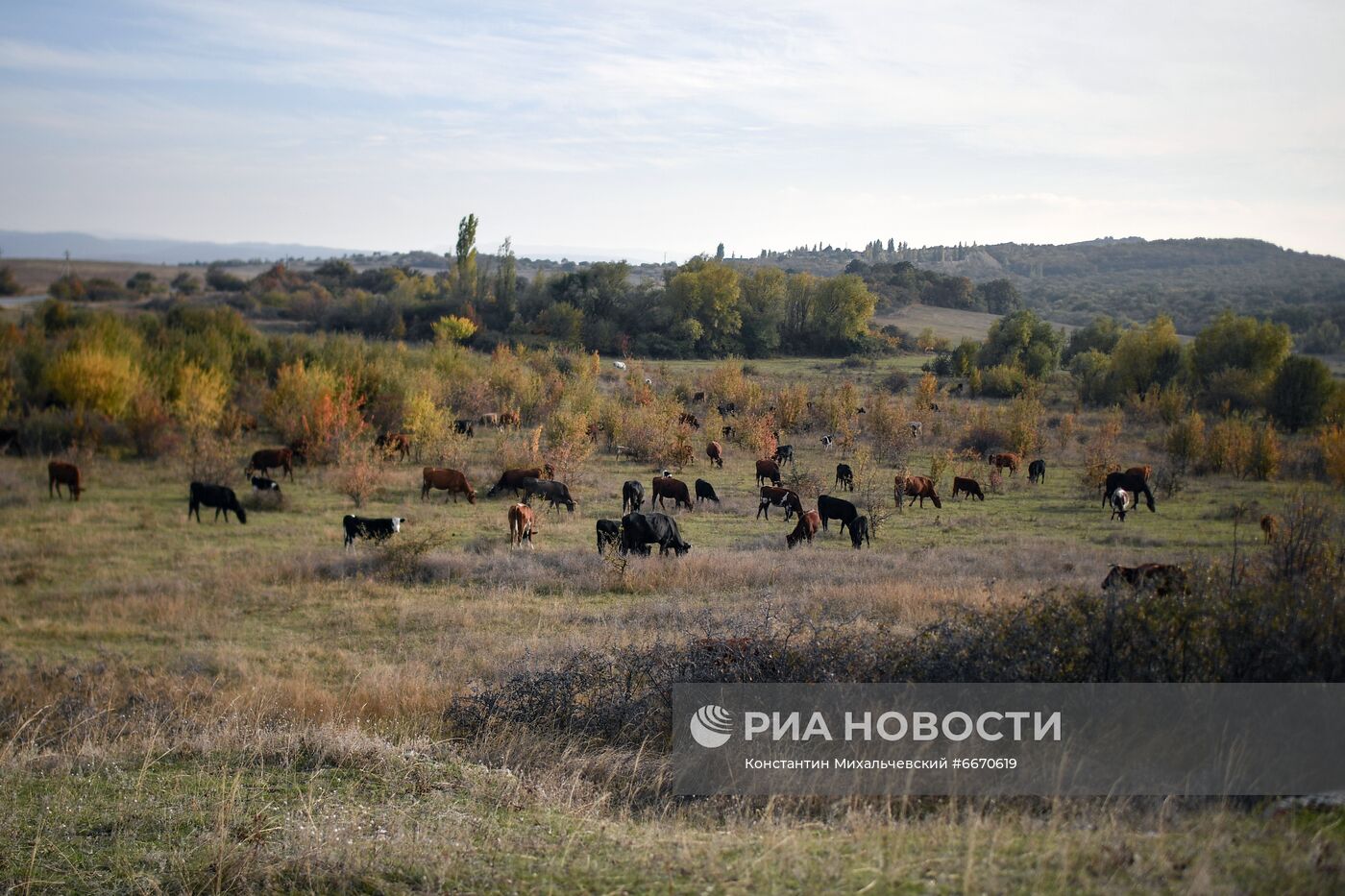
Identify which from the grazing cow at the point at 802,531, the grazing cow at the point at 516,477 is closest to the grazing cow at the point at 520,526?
the grazing cow at the point at 516,477

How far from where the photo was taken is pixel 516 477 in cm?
2223

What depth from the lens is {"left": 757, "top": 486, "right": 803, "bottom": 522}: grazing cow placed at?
19.7 meters

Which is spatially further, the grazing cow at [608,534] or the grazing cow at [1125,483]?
the grazing cow at [1125,483]

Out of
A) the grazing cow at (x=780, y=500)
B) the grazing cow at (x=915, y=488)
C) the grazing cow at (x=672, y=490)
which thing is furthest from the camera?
the grazing cow at (x=915, y=488)

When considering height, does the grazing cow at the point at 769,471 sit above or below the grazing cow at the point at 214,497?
above

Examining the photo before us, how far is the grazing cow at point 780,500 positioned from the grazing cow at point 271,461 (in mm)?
12973

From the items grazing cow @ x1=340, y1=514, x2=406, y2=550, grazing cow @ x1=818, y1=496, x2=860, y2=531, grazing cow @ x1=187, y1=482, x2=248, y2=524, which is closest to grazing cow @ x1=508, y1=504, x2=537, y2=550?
grazing cow @ x1=340, y1=514, x2=406, y2=550

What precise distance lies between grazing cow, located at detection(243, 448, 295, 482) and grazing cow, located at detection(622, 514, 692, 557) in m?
12.1

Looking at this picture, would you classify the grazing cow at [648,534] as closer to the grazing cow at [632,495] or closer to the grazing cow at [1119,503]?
the grazing cow at [632,495]

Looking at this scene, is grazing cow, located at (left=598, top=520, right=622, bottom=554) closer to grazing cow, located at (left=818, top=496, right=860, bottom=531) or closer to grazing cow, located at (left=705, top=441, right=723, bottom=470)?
grazing cow, located at (left=818, top=496, right=860, bottom=531)

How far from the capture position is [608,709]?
684 centimetres

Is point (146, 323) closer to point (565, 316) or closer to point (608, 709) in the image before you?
point (565, 316)

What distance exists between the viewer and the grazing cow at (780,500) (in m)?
19.7

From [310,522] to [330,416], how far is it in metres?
6.88
